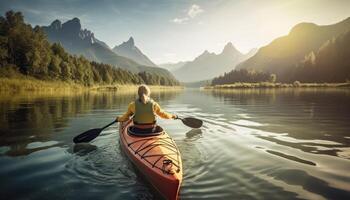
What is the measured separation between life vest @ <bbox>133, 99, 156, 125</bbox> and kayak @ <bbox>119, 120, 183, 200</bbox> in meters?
0.56

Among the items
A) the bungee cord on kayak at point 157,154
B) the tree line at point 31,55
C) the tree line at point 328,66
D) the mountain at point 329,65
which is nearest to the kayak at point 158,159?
the bungee cord on kayak at point 157,154

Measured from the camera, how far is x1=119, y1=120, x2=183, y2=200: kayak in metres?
6.23

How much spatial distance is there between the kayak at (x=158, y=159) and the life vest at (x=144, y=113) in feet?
1.85

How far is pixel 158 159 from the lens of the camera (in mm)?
7434

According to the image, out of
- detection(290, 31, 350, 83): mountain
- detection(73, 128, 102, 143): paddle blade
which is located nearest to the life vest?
detection(73, 128, 102, 143): paddle blade

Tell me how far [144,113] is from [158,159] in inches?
106

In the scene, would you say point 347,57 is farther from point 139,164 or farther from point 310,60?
point 139,164

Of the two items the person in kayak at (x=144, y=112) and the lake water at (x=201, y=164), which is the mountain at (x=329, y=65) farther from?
the person in kayak at (x=144, y=112)

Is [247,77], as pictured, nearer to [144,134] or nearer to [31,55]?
[31,55]

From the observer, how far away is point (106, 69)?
4220 inches

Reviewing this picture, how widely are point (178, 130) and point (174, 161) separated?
27.7ft

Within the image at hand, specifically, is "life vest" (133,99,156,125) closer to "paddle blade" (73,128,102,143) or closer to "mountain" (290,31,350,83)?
"paddle blade" (73,128,102,143)

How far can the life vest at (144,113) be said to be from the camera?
9680mm

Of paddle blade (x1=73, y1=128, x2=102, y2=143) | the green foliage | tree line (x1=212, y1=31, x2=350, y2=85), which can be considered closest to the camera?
paddle blade (x1=73, y1=128, x2=102, y2=143)
